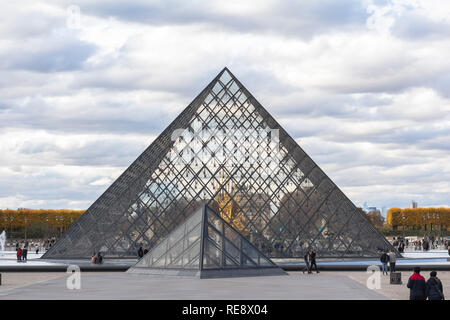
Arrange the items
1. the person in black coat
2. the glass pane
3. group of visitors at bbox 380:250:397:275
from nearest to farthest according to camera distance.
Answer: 1. the person in black coat
2. the glass pane
3. group of visitors at bbox 380:250:397:275

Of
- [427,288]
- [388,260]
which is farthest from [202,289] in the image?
[388,260]

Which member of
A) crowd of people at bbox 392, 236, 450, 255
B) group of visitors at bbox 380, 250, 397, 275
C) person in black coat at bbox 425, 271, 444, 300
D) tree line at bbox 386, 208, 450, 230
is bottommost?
person in black coat at bbox 425, 271, 444, 300

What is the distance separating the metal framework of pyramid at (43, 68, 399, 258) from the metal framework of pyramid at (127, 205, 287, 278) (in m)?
11.2

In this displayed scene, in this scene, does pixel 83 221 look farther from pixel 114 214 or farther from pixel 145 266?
pixel 145 266

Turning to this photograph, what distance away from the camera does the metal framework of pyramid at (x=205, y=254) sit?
75.0 ft

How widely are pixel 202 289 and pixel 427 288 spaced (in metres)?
7.33

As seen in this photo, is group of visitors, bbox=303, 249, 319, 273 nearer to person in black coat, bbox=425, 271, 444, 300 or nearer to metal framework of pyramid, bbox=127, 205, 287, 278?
metal framework of pyramid, bbox=127, 205, 287, 278

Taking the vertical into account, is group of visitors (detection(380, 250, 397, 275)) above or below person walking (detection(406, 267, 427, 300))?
above

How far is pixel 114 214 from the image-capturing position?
37.3 m

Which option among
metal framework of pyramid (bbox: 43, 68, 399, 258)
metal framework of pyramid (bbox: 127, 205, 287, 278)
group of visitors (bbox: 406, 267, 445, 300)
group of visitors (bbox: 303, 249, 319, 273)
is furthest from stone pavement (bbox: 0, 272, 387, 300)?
metal framework of pyramid (bbox: 43, 68, 399, 258)

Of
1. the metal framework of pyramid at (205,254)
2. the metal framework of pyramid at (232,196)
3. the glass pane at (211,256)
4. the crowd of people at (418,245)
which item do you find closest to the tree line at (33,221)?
the crowd of people at (418,245)

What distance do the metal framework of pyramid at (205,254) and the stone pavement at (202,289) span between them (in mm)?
973

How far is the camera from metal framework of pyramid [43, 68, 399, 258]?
35938mm
